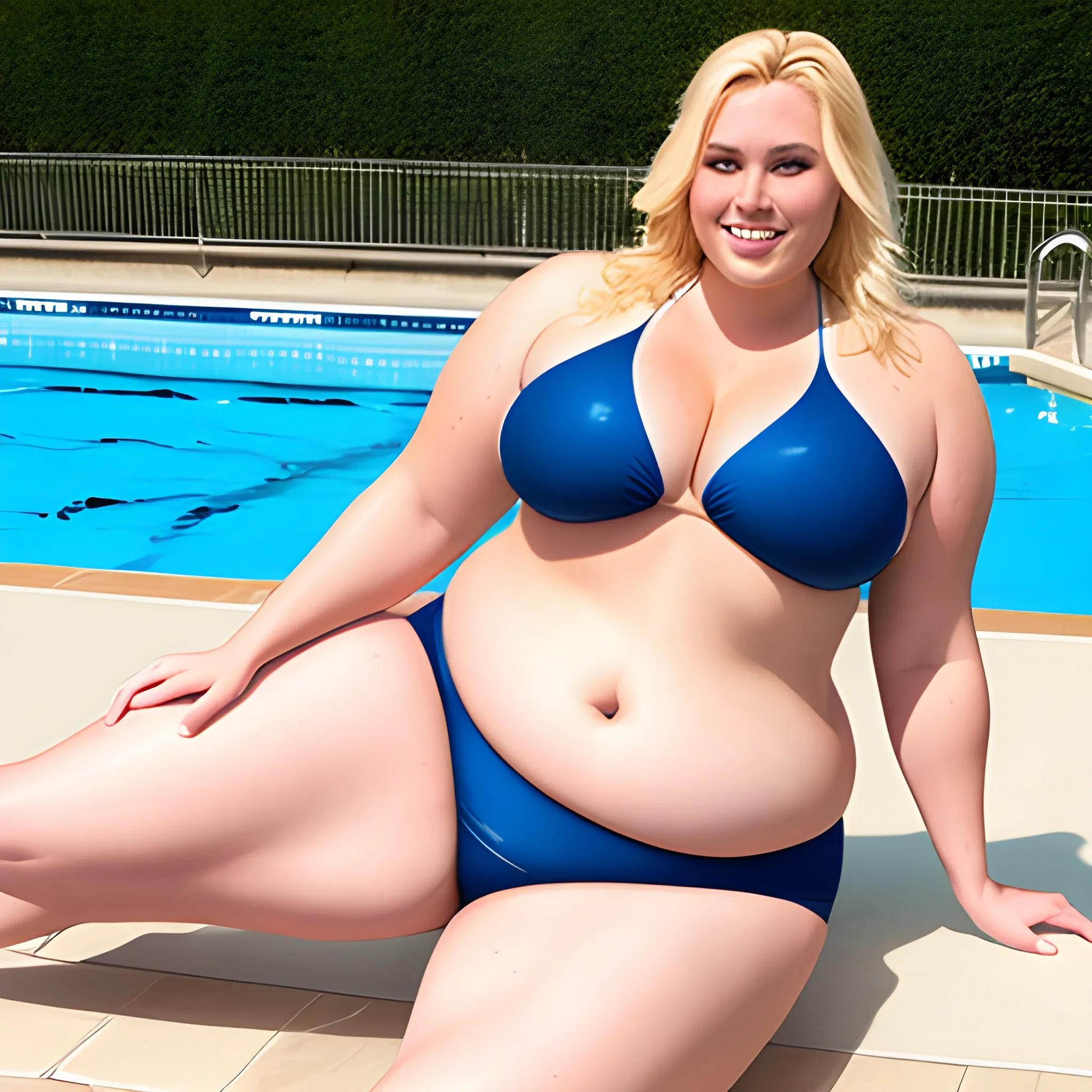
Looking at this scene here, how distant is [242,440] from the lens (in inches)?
400

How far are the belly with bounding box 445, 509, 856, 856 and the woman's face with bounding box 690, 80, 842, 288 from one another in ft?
1.44

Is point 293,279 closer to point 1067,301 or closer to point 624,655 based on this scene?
point 1067,301

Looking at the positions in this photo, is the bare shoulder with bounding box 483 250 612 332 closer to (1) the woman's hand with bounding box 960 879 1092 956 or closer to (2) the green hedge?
(1) the woman's hand with bounding box 960 879 1092 956

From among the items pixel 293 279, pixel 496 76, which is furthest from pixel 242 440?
pixel 496 76

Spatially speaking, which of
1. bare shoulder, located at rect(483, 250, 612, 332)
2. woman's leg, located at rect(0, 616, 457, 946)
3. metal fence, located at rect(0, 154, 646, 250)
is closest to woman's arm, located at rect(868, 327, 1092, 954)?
bare shoulder, located at rect(483, 250, 612, 332)

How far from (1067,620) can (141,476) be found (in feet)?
20.8

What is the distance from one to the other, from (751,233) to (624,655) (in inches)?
27.8

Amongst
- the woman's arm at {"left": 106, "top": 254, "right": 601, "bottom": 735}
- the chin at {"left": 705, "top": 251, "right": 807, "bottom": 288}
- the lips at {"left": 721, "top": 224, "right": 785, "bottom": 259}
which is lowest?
the woman's arm at {"left": 106, "top": 254, "right": 601, "bottom": 735}

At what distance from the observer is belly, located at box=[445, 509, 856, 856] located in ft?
7.29

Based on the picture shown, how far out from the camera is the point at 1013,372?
452 inches

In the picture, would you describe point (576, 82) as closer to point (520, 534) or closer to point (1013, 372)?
point (1013, 372)

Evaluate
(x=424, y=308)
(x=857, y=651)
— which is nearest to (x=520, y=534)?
(x=857, y=651)

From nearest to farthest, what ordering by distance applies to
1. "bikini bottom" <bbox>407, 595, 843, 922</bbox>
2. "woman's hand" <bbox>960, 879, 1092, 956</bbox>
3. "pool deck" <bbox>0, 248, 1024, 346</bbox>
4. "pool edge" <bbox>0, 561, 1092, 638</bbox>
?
1. "bikini bottom" <bbox>407, 595, 843, 922</bbox>
2. "woman's hand" <bbox>960, 879, 1092, 956</bbox>
3. "pool edge" <bbox>0, 561, 1092, 638</bbox>
4. "pool deck" <bbox>0, 248, 1024, 346</bbox>

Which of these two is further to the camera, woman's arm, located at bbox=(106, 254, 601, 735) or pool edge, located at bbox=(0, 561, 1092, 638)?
pool edge, located at bbox=(0, 561, 1092, 638)
